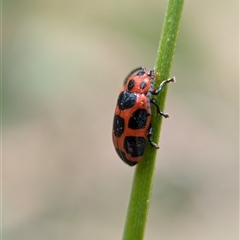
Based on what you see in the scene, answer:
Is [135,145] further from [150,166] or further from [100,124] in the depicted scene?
[100,124]

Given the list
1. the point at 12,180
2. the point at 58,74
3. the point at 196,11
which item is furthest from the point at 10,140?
the point at 196,11

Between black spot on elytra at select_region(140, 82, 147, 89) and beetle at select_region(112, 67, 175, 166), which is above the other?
black spot on elytra at select_region(140, 82, 147, 89)

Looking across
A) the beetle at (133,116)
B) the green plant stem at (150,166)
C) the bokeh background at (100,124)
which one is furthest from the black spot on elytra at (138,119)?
the bokeh background at (100,124)

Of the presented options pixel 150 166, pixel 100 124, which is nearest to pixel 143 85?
pixel 150 166

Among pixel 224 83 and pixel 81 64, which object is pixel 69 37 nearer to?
pixel 81 64

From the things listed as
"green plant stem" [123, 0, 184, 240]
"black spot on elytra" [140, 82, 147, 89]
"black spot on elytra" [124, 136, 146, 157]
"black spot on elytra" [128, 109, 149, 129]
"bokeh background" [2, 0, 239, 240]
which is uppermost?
"bokeh background" [2, 0, 239, 240]

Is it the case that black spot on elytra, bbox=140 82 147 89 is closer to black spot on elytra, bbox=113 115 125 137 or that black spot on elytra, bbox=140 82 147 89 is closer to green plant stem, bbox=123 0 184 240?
black spot on elytra, bbox=113 115 125 137

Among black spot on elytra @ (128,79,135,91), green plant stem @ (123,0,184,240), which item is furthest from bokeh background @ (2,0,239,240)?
Result: green plant stem @ (123,0,184,240)
